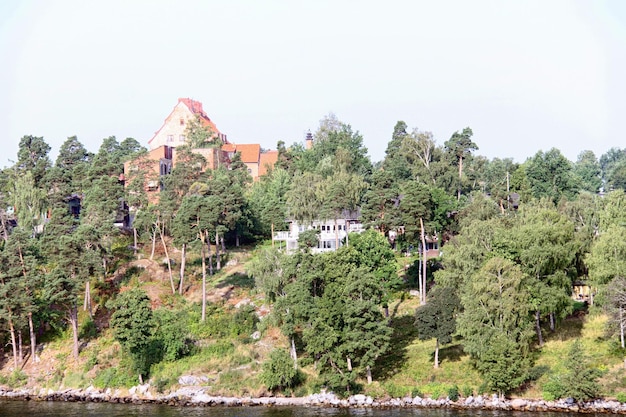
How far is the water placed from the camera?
5412 centimetres

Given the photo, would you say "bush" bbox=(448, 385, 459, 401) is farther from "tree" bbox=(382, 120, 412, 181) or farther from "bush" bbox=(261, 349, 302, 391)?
"tree" bbox=(382, 120, 412, 181)

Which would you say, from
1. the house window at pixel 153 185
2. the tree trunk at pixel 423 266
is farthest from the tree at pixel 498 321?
the house window at pixel 153 185

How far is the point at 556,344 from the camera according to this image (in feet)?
200

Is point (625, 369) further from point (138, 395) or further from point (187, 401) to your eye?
point (138, 395)

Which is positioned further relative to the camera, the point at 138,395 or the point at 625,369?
the point at 138,395

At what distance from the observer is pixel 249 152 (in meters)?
136

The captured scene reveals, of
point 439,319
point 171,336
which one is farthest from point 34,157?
point 439,319

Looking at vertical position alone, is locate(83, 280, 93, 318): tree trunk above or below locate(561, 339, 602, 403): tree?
above

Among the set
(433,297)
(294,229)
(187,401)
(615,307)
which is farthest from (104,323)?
(615,307)

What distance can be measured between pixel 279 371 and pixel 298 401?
2.85m

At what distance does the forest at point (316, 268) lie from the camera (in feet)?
193

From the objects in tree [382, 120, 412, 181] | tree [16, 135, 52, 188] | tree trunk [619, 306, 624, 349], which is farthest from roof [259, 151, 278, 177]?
tree trunk [619, 306, 624, 349]

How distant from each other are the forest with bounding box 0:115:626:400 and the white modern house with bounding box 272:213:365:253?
185 cm

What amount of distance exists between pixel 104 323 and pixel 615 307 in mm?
48769
